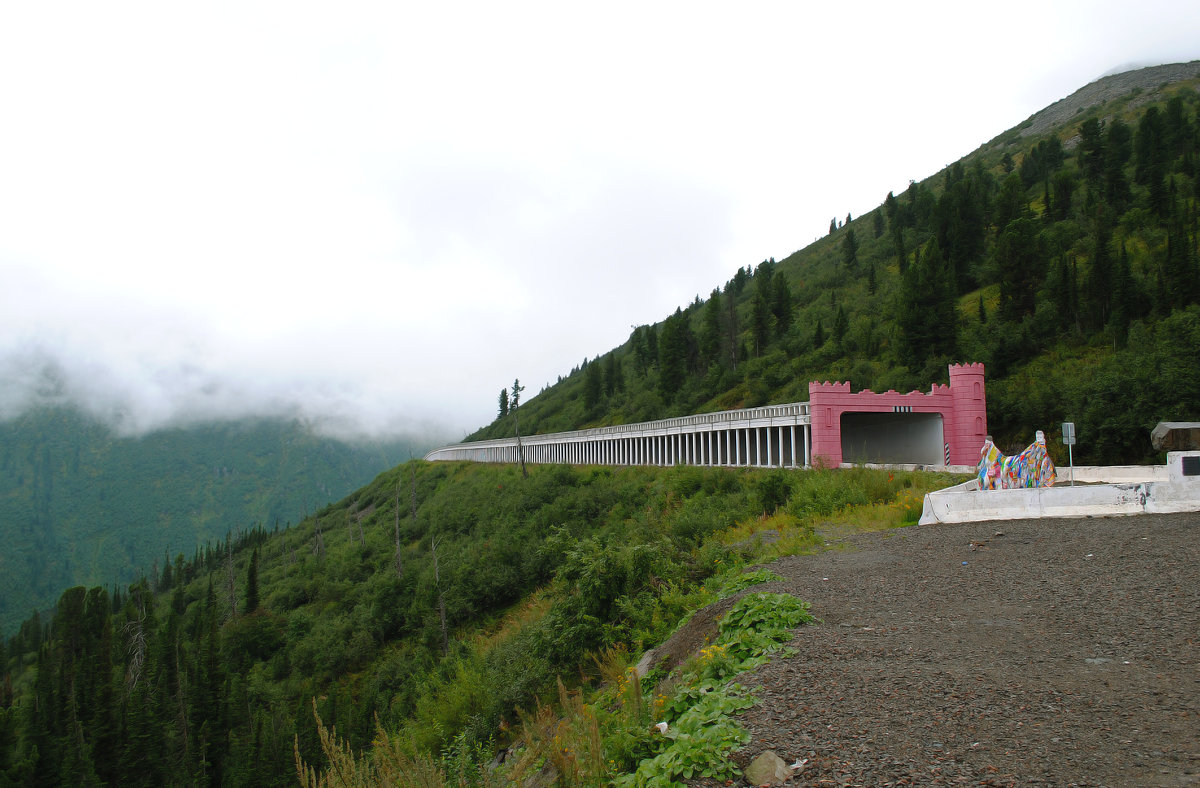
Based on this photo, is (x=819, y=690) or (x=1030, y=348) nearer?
(x=819, y=690)

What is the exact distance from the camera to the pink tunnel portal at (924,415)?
2750 centimetres

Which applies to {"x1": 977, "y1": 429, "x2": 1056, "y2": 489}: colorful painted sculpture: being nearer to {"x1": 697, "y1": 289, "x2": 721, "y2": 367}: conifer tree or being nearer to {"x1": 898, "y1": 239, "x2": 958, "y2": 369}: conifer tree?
{"x1": 898, "y1": 239, "x2": 958, "y2": 369}: conifer tree

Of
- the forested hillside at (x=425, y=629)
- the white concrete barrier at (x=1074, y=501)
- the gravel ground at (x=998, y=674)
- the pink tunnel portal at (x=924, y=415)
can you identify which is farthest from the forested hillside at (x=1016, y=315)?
the gravel ground at (x=998, y=674)

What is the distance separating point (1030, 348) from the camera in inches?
1629

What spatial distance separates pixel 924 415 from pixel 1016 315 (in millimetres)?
23342

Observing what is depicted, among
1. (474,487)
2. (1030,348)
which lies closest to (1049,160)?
(1030,348)

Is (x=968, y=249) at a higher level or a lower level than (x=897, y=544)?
higher

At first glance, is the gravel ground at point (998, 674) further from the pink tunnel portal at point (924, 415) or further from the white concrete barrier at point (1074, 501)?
the pink tunnel portal at point (924, 415)

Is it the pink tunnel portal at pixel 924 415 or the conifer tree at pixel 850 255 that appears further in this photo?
the conifer tree at pixel 850 255

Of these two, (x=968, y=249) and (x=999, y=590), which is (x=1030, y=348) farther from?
(x=999, y=590)

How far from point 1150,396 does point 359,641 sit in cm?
4290

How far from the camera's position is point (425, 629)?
34375 millimetres

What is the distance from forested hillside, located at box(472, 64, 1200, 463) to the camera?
31.4 m

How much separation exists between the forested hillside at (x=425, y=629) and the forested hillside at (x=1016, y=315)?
1777cm
